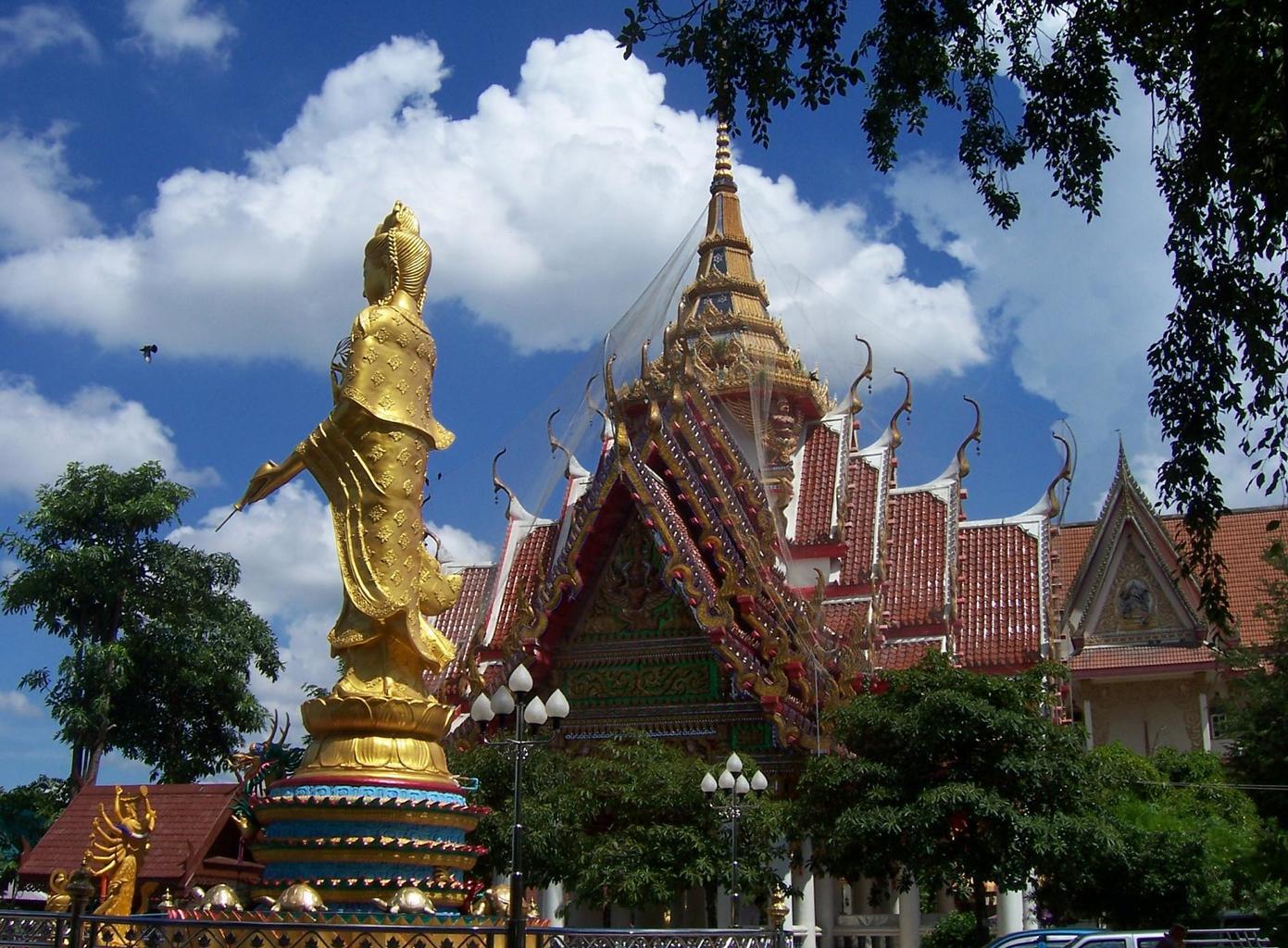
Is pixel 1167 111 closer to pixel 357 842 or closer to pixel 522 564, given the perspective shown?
pixel 357 842

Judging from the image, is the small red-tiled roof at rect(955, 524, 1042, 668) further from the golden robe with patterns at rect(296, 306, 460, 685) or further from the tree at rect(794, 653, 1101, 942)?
the golden robe with patterns at rect(296, 306, 460, 685)

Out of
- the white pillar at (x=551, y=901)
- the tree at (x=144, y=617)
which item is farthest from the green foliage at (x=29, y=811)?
the white pillar at (x=551, y=901)

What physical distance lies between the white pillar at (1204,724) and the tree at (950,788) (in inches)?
→ 330

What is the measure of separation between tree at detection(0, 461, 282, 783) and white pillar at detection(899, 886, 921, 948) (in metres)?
15.1

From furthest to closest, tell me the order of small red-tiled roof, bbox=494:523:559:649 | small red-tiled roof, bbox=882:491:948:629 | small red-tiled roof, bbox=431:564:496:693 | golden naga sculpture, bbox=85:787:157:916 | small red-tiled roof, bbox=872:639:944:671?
small red-tiled roof, bbox=431:564:496:693 < small red-tiled roof, bbox=494:523:559:649 < small red-tiled roof, bbox=882:491:948:629 < small red-tiled roof, bbox=872:639:944:671 < golden naga sculpture, bbox=85:787:157:916

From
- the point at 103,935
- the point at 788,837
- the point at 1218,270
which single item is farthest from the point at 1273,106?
the point at 788,837

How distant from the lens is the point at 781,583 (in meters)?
19.6

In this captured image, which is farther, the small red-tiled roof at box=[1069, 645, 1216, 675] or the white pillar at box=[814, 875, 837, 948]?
the small red-tiled roof at box=[1069, 645, 1216, 675]

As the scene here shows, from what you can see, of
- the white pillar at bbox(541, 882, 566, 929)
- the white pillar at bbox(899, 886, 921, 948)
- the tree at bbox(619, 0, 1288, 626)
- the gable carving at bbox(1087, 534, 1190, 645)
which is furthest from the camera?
the gable carving at bbox(1087, 534, 1190, 645)

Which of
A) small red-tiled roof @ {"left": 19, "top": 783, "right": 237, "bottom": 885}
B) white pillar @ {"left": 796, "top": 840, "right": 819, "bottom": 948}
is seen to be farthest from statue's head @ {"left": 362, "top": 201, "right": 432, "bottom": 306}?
white pillar @ {"left": 796, "top": 840, "right": 819, "bottom": 948}

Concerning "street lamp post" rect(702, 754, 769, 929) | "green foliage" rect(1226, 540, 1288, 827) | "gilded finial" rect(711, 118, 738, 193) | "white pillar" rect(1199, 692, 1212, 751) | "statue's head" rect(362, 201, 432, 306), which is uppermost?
"gilded finial" rect(711, 118, 738, 193)

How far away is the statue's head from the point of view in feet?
52.2

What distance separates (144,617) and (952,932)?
16858 mm

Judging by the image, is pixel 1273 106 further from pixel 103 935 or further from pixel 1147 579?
pixel 1147 579
